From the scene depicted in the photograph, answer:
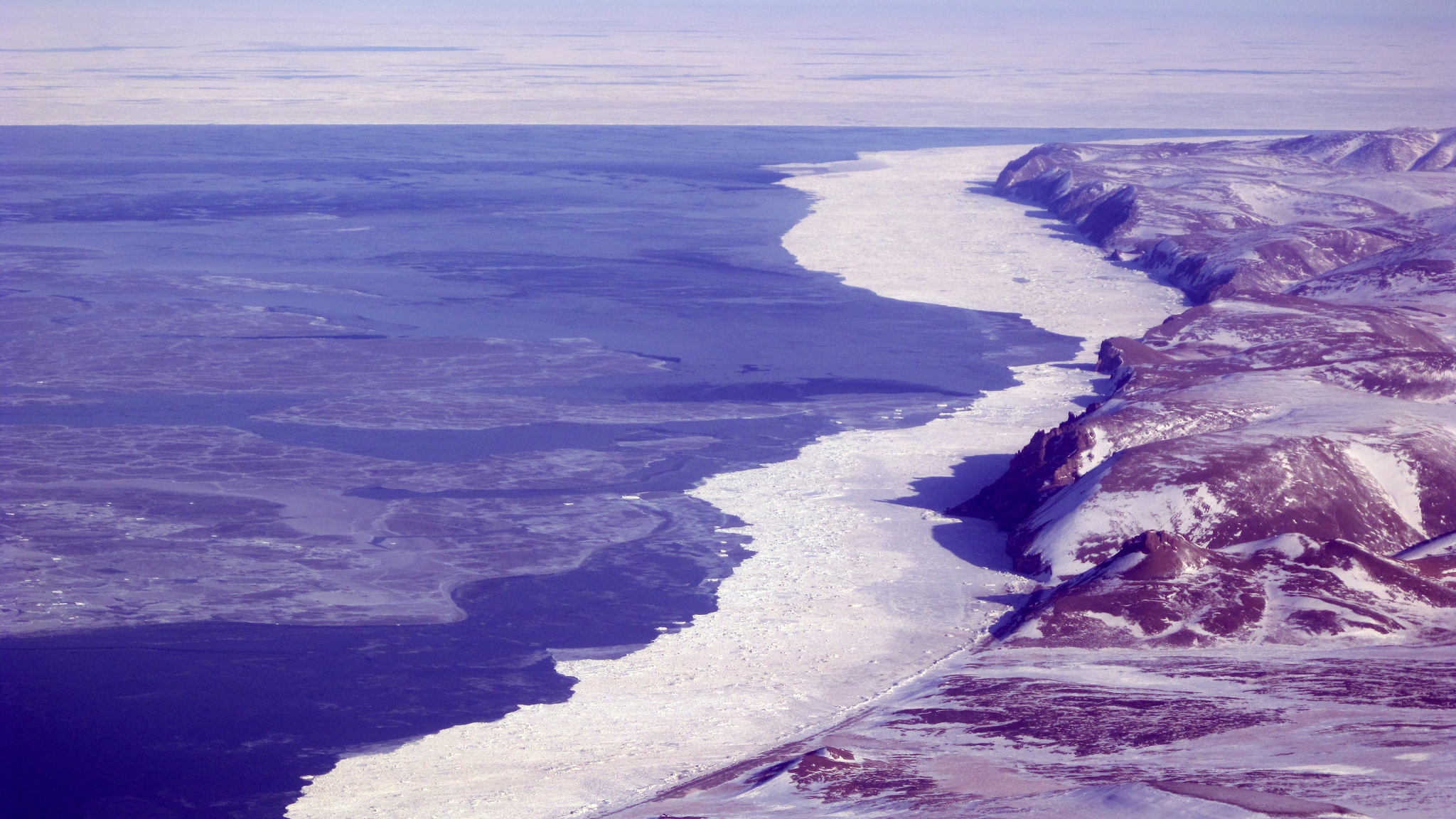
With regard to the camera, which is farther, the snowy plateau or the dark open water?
the dark open water

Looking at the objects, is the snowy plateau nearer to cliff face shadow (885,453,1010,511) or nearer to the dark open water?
cliff face shadow (885,453,1010,511)

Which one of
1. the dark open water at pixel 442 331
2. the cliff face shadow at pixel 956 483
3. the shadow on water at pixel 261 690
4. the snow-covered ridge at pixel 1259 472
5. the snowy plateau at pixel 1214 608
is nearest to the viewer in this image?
the snowy plateau at pixel 1214 608

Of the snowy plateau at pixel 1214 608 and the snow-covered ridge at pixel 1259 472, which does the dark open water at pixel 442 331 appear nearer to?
the snowy plateau at pixel 1214 608

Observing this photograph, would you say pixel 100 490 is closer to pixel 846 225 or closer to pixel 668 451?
pixel 668 451

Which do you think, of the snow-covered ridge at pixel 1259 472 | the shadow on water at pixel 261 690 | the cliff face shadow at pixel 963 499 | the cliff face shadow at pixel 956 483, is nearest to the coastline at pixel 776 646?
the cliff face shadow at pixel 963 499

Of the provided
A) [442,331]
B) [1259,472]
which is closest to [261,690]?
[1259,472]

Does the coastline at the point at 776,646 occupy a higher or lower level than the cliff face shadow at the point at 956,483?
lower

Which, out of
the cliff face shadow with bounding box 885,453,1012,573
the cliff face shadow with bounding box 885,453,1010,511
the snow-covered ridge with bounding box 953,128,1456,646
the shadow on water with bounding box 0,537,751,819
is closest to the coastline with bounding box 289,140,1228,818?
the cliff face shadow with bounding box 885,453,1012,573
